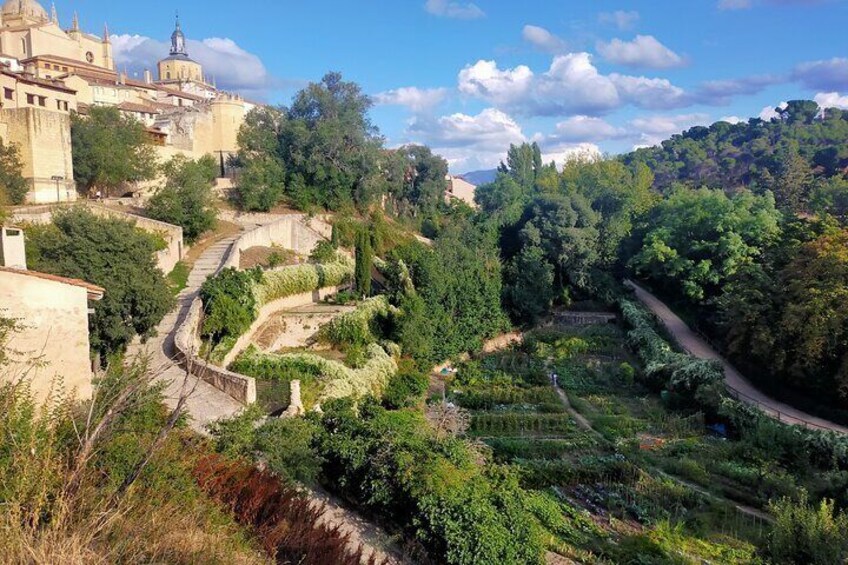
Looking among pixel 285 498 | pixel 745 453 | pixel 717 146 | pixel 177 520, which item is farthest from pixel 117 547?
pixel 717 146

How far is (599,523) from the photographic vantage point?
Result: 1311 cm

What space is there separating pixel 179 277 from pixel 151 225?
255 cm

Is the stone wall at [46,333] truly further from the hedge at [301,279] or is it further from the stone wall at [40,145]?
the stone wall at [40,145]

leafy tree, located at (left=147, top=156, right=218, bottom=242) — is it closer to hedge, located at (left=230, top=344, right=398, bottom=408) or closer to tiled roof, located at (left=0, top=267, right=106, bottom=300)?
hedge, located at (left=230, top=344, right=398, bottom=408)

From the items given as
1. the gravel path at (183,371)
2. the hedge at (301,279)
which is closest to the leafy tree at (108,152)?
the gravel path at (183,371)

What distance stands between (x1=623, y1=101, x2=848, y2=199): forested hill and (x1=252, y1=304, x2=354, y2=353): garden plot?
2089 inches

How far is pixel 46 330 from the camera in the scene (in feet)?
32.6

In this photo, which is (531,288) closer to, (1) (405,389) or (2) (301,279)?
(2) (301,279)

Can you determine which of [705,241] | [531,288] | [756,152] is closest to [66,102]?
[531,288]

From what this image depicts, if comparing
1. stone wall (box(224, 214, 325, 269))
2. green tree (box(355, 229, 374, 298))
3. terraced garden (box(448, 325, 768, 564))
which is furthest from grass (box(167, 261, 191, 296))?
terraced garden (box(448, 325, 768, 564))

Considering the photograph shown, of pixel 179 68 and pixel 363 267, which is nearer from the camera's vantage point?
pixel 363 267

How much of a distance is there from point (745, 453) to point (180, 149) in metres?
34.6

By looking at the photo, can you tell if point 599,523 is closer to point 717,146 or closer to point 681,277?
point 681,277

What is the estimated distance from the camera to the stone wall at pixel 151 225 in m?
20.6
